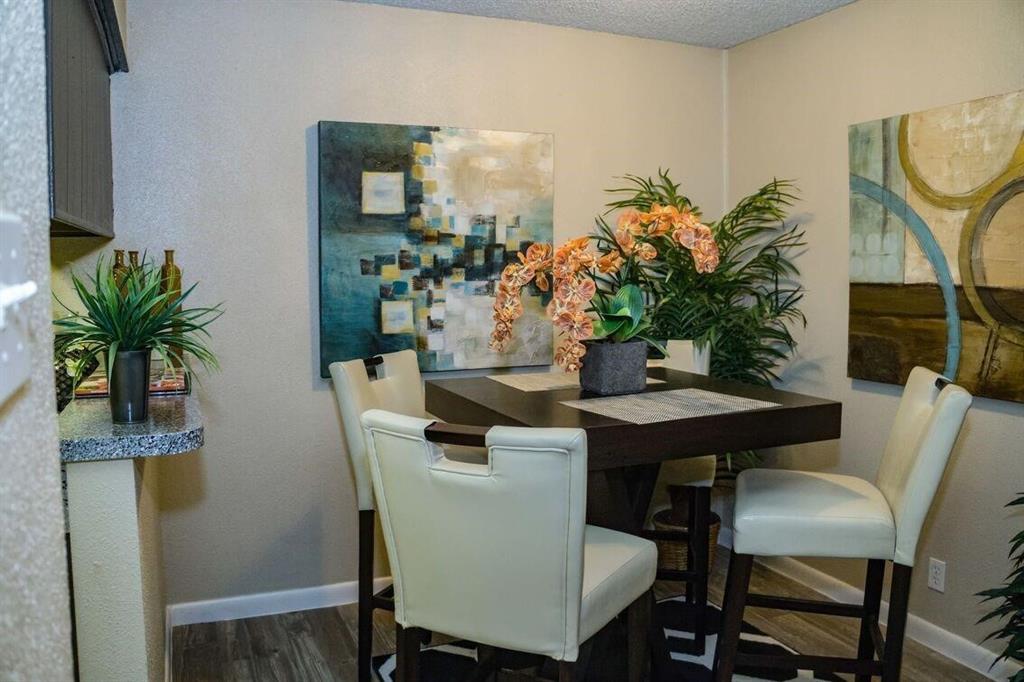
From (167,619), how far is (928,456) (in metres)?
2.66

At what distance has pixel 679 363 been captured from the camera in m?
3.39

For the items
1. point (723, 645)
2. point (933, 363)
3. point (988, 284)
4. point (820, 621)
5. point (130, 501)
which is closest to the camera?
point (130, 501)

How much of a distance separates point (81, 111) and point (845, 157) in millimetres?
2800

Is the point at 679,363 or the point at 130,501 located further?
the point at 679,363

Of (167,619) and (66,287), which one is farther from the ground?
(66,287)

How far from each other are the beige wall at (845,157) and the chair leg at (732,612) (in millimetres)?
1138

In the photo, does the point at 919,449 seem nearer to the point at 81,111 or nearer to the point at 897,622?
the point at 897,622

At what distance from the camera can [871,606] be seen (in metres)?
2.50

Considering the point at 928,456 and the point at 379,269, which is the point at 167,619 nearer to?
the point at 379,269

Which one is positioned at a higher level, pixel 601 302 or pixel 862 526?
pixel 601 302

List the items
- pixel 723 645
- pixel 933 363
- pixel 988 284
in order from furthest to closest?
pixel 933 363 → pixel 988 284 → pixel 723 645

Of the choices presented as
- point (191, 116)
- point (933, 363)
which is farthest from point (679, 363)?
point (191, 116)

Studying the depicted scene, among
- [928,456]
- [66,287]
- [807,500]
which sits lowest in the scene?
[807,500]

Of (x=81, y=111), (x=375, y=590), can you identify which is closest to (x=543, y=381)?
(x=375, y=590)
